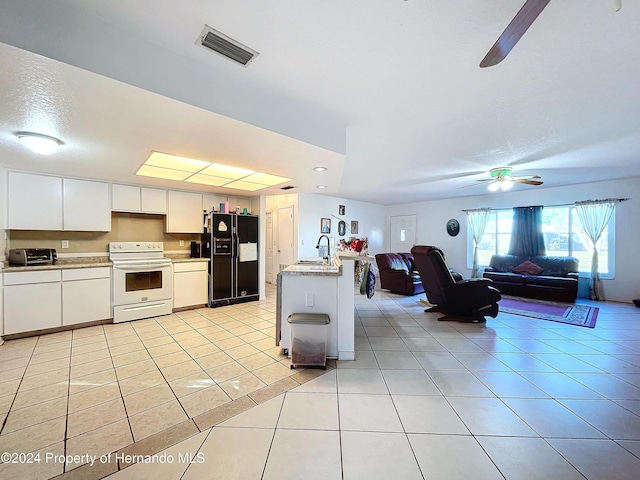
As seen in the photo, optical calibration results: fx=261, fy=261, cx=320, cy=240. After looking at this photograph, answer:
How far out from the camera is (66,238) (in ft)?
12.7

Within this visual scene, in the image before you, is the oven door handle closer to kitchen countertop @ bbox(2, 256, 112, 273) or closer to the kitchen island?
kitchen countertop @ bbox(2, 256, 112, 273)

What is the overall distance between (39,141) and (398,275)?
576cm

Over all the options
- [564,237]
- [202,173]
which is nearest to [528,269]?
[564,237]

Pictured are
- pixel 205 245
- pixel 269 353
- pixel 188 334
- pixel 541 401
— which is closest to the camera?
pixel 541 401

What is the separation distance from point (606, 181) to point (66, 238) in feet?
31.8

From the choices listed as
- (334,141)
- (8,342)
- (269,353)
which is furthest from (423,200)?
(8,342)

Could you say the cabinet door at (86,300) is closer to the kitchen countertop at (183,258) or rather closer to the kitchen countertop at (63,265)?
the kitchen countertop at (63,265)

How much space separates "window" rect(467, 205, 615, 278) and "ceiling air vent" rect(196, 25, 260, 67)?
706 centimetres

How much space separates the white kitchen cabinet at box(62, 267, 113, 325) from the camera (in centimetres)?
345

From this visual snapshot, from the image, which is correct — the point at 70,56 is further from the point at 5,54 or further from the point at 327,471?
the point at 327,471

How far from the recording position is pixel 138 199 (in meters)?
4.23

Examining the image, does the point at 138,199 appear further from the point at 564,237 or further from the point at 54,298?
the point at 564,237

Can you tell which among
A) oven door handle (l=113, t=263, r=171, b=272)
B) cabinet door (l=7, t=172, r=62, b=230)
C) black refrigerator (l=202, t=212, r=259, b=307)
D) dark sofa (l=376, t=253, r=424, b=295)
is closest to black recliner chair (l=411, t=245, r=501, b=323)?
dark sofa (l=376, t=253, r=424, b=295)

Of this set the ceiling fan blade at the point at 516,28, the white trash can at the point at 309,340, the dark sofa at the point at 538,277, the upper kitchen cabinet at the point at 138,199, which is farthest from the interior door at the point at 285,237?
the ceiling fan blade at the point at 516,28
